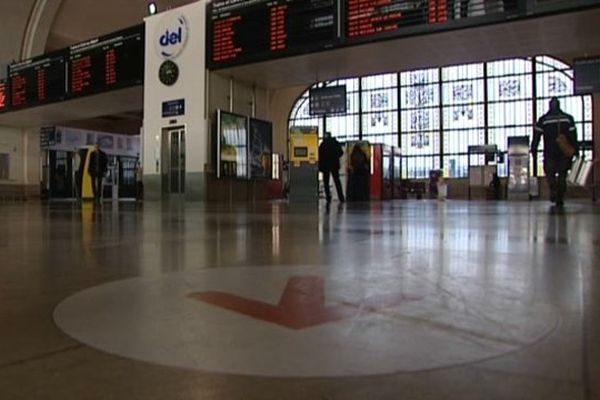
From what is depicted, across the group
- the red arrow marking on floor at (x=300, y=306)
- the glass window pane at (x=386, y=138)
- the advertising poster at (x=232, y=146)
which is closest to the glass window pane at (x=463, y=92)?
the glass window pane at (x=386, y=138)

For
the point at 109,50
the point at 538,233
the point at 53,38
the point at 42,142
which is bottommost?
the point at 538,233

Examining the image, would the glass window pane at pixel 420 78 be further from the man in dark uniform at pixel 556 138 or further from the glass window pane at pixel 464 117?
the man in dark uniform at pixel 556 138

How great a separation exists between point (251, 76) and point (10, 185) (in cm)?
1255

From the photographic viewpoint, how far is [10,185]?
805 inches

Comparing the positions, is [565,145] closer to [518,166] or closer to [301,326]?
[301,326]

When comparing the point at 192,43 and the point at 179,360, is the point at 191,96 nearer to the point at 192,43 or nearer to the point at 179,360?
the point at 192,43

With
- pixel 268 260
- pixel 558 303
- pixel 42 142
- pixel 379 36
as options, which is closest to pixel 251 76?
pixel 379 36

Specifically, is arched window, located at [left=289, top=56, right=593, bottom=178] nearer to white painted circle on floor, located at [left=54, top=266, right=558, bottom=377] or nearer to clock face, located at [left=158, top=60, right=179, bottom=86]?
clock face, located at [left=158, top=60, right=179, bottom=86]

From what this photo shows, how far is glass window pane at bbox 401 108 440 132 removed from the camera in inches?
1255

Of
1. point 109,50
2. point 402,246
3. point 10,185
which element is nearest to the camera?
point 402,246

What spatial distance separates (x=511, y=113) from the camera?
2995 cm

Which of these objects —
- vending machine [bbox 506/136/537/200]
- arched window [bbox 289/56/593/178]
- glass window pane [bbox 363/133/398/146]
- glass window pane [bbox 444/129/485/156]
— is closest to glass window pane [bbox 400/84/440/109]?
arched window [bbox 289/56/593/178]

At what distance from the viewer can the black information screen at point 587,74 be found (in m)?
12.8

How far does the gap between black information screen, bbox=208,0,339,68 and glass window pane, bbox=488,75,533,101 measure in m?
22.4
